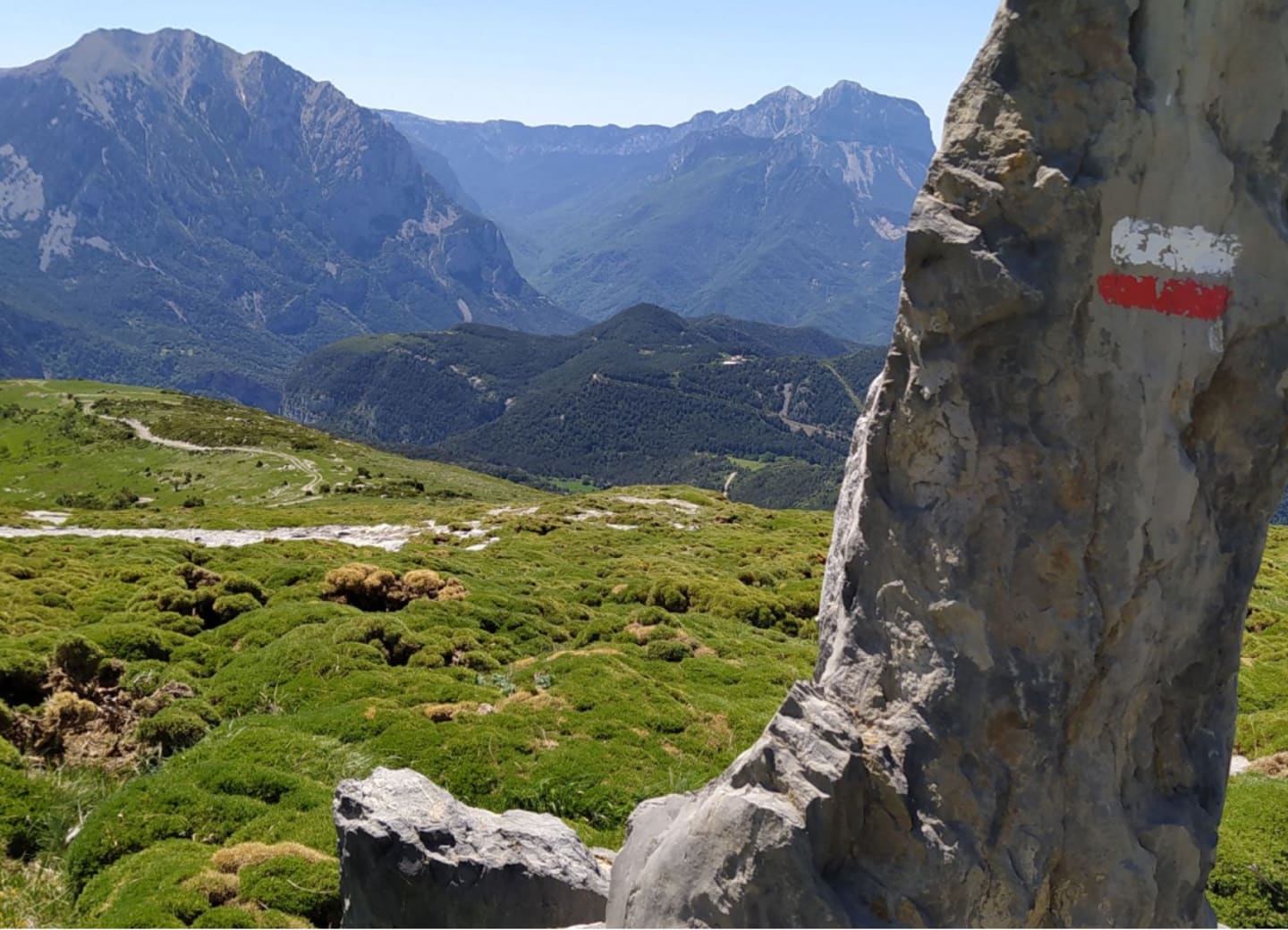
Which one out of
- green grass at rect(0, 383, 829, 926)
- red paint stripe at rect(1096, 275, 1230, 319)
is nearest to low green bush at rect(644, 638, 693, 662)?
green grass at rect(0, 383, 829, 926)

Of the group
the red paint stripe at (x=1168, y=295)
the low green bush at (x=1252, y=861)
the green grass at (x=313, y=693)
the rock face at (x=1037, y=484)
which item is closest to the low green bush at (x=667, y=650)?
the green grass at (x=313, y=693)

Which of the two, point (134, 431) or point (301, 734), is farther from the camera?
point (134, 431)

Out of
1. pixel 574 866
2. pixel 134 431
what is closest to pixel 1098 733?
pixel 574 866

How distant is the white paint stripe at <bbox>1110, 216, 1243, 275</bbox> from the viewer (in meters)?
10.8

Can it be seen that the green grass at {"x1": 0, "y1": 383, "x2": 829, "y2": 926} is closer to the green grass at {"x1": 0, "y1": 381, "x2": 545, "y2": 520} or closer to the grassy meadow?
the grassy meadow

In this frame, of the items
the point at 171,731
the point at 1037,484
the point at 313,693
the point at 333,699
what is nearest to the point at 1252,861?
the point at 1037,484

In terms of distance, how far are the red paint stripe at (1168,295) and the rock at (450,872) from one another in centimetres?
1051

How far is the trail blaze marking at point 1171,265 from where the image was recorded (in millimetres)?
10812

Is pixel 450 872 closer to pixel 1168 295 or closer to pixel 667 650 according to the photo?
pixel 1168 295

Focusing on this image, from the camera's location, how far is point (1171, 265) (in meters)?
11.0

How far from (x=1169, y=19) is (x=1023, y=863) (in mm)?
9968

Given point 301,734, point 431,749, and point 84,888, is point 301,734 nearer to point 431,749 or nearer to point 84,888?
point 431,749

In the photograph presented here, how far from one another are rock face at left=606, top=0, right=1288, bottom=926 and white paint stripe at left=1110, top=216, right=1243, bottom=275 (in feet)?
0.11

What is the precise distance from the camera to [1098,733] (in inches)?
447
